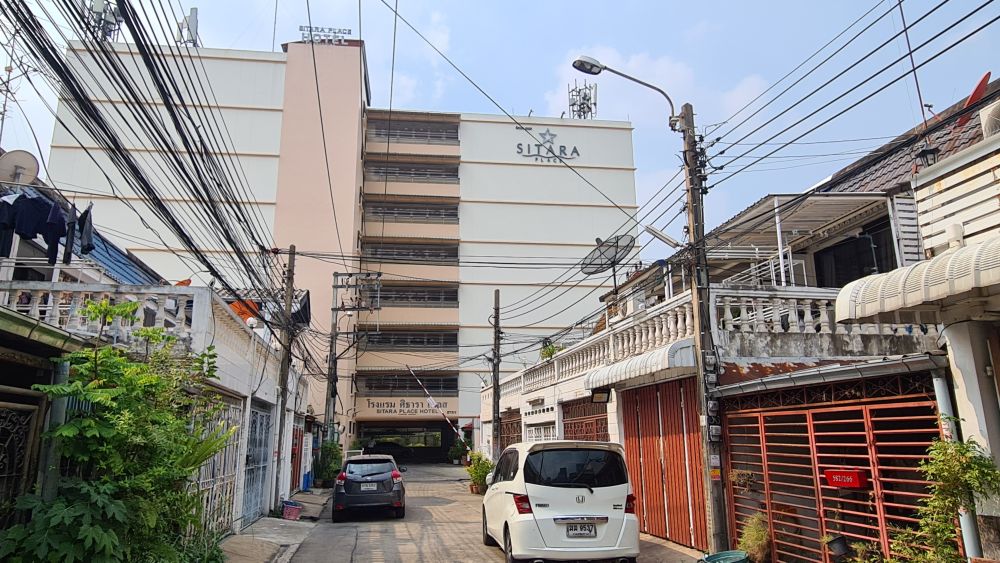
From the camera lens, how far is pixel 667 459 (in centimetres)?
1051

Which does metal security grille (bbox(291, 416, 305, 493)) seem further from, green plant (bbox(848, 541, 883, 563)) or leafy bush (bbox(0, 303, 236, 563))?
green plant (bbox(848, 541, 883, 563))

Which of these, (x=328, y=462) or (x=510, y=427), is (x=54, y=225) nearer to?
(x=510, y=427)

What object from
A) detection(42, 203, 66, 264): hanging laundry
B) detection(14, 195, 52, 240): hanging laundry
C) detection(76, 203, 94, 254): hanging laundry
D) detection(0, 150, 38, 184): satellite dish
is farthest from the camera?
detection(0, 150, 38, 184): satellite dish

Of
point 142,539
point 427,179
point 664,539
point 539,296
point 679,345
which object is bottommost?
point 664,539

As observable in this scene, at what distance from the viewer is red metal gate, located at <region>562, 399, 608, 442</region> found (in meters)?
13.4

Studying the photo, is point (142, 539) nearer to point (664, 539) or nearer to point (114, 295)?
point (114, 295)

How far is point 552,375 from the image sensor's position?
17438 millimetres

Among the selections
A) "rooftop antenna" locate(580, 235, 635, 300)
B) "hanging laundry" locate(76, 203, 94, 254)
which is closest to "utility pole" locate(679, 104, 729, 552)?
"rooftop antenna" locate(580, 235, 635, 300)

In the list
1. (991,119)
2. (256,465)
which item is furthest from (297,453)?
(991,119)

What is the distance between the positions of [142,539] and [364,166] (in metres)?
42.3

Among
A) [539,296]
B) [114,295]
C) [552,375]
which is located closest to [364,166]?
[539,296]

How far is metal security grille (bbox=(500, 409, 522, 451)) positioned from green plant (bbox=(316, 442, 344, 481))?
6317mm

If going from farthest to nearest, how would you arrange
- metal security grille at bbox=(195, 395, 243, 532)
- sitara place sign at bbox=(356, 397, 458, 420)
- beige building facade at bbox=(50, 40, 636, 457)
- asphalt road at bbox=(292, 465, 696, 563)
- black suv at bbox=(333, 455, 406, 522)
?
sitara place sign at bbox=(356, 397, 458, 420), beige building facade at bbox=(50, 40, 636, 457), black suv at bbox=(333, 455, 406, 522), asphalt road at bbox=(292, 465, 696, 563), metal security grille at bbox=(195, 395, 243, 532)

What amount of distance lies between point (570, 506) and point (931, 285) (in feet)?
15.6
